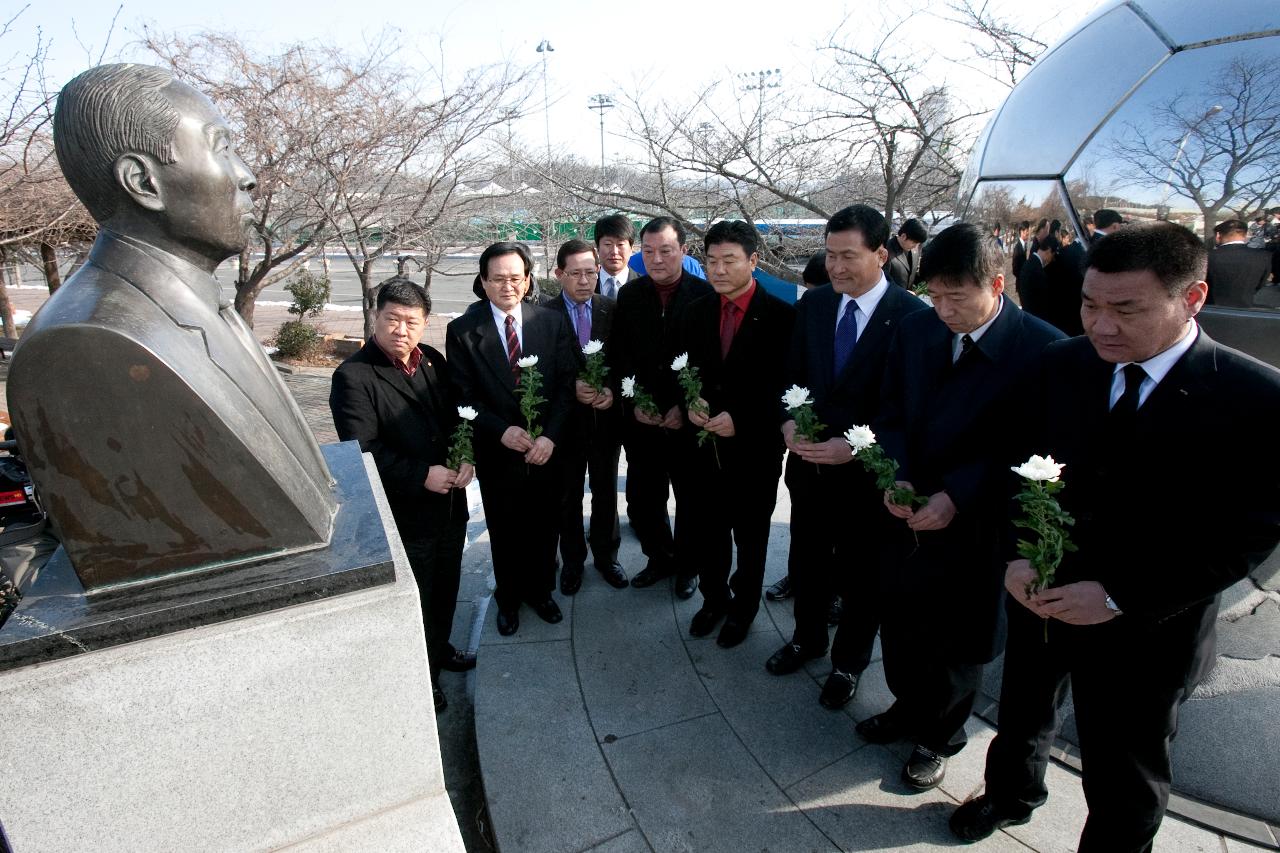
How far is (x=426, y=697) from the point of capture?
6.49ft

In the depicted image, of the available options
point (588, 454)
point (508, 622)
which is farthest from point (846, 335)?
point (508, 622)

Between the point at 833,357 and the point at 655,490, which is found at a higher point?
the point at 833,357

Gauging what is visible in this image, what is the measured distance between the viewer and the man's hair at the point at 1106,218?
2910mm

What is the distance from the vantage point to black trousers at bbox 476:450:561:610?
3805 mm

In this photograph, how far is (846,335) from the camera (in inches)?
126

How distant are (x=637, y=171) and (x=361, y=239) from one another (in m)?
3.99

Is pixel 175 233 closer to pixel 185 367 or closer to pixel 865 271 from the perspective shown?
pixel 185 367

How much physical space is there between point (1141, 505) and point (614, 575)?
2.85 meters

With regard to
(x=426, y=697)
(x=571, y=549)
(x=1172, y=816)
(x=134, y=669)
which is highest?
(x=134, y=669)

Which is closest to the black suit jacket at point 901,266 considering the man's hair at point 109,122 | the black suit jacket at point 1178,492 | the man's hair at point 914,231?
the man's hair at point 914,231

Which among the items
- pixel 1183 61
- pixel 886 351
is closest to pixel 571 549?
pixel 886 351

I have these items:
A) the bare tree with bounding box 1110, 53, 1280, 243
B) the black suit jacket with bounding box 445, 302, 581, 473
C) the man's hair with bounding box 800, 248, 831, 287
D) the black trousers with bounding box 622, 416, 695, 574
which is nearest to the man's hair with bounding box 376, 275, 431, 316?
the black suit jacket with bounding box 445, 302, 581, 473

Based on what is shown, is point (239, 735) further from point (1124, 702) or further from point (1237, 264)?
point (1237, 264)

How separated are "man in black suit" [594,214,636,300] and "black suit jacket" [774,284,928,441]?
1.74 metres
